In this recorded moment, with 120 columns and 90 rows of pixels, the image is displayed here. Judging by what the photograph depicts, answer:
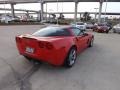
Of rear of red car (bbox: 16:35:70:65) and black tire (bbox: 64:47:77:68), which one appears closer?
rear of red car (bbox: 16:35:70:65)

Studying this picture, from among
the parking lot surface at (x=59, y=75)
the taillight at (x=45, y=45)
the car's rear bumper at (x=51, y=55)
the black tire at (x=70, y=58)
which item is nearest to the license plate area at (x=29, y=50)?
Result: the car's rear bumper at (x=51, y=55)

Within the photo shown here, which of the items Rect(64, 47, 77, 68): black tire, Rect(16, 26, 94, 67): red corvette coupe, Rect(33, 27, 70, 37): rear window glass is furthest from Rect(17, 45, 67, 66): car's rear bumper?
Rect(33, 27, 70, 37): rear window glass

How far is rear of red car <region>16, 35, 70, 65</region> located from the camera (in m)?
4.43

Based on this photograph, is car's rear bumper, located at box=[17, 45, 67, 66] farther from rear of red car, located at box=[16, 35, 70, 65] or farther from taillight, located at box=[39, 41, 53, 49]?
taillight, located at box=[39, 41, 53, 49]

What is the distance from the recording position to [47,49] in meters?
4.44

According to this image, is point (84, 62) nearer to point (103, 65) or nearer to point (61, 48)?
point (103, 65)

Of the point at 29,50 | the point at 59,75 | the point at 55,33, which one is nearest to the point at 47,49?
the point at 29,50

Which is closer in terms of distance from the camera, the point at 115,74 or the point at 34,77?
the point at 34,77

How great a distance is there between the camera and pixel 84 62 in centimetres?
587

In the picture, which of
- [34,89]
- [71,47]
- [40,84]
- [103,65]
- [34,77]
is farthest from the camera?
[103,65]

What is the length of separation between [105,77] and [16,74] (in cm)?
264

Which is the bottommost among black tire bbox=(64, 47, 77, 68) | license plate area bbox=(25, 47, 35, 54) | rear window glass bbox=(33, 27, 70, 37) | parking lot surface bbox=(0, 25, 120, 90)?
parking lot surface bbox=(0, 25, 120, 90)

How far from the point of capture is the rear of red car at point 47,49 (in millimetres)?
4430

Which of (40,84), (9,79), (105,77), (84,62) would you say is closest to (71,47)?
(84,62)
